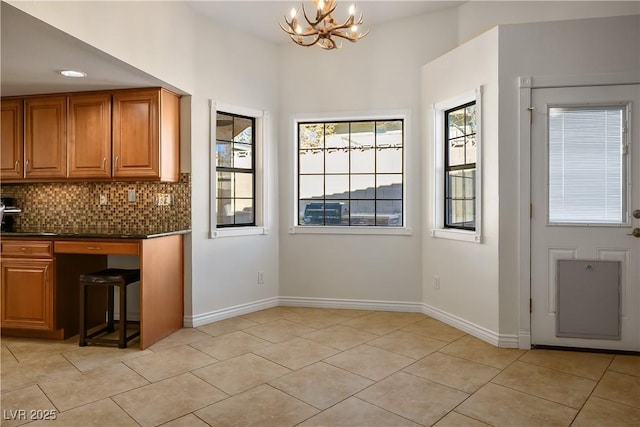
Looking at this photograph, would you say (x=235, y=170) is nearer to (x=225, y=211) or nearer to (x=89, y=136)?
(x=225, y=211)

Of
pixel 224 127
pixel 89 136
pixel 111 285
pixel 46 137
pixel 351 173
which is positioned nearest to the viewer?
pixel 111 285

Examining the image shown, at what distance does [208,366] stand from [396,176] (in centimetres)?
286

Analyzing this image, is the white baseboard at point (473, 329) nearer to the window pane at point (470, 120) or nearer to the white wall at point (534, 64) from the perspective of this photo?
the white wall at point (534, 64)

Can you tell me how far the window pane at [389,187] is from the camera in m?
→ 4.79

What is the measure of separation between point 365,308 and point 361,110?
89.1 inches

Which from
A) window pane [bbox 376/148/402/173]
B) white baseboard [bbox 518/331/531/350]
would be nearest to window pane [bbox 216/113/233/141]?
window pane [bbox 376/148/402/173]

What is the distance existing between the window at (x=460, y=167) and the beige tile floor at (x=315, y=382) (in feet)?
3.82

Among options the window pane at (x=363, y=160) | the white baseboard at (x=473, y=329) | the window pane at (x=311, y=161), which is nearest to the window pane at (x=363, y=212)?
the window pane at (x=363, y=160)

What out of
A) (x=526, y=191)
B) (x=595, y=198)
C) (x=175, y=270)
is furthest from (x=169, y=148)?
(x=595, y=198)

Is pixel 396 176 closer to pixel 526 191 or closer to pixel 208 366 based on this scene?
pixel 526 191

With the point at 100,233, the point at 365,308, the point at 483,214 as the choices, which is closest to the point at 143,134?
the point at 100,233

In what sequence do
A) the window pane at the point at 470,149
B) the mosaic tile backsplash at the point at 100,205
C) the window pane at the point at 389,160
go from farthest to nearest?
the window pane at the point at 389,160 < the mosaic tile backsplash at the point at 100,205 < the window pane at the point at 470,149

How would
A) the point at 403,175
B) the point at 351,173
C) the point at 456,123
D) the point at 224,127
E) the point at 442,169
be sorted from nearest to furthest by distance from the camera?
the point at 456,123, the point at 442,169, the point at 224,127, the point at 403,175, the point at 351,173

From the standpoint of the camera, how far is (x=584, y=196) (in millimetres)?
3430
